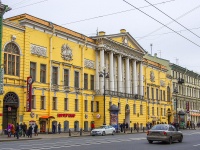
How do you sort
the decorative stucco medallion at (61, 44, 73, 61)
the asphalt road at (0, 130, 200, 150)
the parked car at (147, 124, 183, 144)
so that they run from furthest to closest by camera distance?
the decorative stucco medallion at (61, 44, 73, 61) < the parked car at (147, 124, 183, 144) < the asphalt road at (0, 130, 200, 150)

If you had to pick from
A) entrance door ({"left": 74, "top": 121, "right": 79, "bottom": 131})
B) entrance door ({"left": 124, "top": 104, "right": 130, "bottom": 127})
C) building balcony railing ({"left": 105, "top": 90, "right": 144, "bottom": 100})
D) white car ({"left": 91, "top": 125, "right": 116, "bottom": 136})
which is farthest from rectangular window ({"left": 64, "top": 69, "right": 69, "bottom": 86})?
entrance door ({"left": 124, "top": 104, "right": 130, "bottom": 127})

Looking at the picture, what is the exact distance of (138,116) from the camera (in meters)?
67.0

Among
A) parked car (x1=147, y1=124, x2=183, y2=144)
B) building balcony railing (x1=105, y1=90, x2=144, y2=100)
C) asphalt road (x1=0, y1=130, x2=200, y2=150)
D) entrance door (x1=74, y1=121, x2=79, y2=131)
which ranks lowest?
entrance door (x1=74, y1=121, x2=79, y2=131)

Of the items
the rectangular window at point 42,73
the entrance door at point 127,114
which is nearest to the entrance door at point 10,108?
the rectangular window at point 42,73

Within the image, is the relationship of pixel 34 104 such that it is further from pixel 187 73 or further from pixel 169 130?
pixel 187 73

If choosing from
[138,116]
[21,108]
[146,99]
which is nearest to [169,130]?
[21,108]

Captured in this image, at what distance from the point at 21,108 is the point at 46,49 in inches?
352

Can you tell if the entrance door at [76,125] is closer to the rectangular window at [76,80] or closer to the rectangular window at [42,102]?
the rectangular window at [76,80]

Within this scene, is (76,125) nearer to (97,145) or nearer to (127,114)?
(127,114)

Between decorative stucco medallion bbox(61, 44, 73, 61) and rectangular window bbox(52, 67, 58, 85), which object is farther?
decorative stucco medallion bbox(61, 44, 73, 61)

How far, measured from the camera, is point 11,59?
136 feet

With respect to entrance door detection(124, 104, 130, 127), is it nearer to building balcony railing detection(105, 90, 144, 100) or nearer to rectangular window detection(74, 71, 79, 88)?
building balcony railing detection(105, 90, 144, 100)

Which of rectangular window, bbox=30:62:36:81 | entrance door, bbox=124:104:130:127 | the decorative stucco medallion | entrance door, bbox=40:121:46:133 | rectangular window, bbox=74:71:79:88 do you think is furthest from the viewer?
entrance door, bbox=124:104:130:127

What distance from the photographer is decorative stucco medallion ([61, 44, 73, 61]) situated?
163ft
